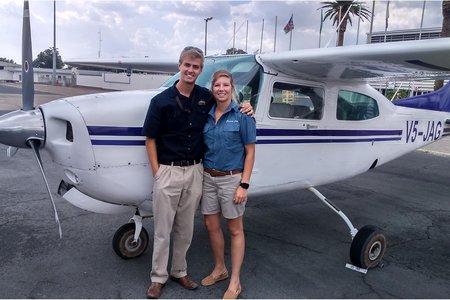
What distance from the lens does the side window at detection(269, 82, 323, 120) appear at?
3.84m

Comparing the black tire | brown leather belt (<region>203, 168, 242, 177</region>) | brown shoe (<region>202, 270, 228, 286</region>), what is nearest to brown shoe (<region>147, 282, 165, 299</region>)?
brown shoe (<region>202, 270, 228, 286</region>)

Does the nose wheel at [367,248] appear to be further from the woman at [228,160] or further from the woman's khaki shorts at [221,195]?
the woman's khaki shorts at [221,195]

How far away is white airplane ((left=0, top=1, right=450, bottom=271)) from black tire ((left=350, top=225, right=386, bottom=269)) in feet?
0.03

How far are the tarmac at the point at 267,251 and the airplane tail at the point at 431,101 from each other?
4.99 feet

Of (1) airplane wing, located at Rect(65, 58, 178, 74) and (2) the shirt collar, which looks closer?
(2) the shirt collar

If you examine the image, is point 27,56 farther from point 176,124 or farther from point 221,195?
point 221,195

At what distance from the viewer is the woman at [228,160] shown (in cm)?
301

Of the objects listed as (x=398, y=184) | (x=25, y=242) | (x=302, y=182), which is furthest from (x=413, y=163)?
(x=25, y=242)

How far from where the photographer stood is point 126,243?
3752mm

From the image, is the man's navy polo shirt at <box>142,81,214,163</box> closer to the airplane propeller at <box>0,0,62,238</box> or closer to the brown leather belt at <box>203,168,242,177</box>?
the brown leather belt at <box>203,168,242,177</box>

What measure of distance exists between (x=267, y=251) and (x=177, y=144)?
1813mm

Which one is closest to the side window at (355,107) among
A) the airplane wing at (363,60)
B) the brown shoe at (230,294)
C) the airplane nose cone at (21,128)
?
the airplane wing at (363,60)

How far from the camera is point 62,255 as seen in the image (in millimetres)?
3850

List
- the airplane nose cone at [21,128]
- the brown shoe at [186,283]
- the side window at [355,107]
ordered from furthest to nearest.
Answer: the side window at [355,107] → the brown shoe at [186,283] → the airplane nose cone at [21,128]
